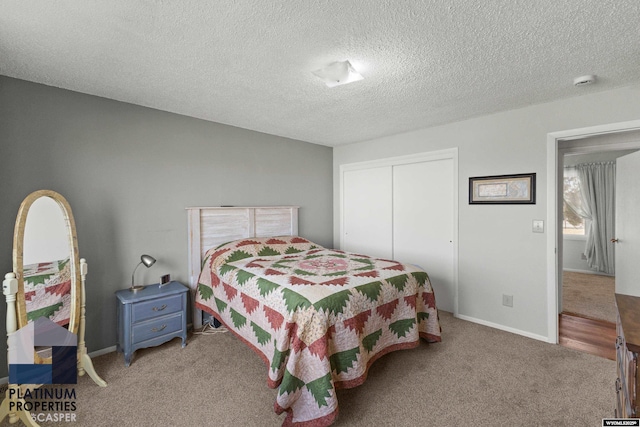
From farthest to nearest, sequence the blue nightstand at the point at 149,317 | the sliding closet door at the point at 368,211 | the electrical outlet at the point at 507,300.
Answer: the sliding closet door at the point at 368,211, the electrical outlet at the point at 507,300, the blue nightstand at the point at 149,317

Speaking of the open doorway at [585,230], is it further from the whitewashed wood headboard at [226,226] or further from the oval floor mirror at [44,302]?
the oval floor mirror at [44,302]

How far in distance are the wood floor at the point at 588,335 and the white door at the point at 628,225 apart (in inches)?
17.2

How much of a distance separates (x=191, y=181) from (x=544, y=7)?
3.14 metres

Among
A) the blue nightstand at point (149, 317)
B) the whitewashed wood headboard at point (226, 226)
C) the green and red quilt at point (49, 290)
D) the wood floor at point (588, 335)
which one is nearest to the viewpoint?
the green and red quilt at point (49, 290)

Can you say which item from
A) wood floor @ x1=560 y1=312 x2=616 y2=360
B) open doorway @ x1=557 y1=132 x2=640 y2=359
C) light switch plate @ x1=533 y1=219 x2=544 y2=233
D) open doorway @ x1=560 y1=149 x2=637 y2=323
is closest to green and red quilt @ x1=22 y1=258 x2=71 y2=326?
light switch plate @ x1=533 y1=219 x2=544 y2=233

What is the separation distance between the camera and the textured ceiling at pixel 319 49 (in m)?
1.46

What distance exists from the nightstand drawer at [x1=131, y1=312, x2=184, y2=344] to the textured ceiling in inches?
78.8

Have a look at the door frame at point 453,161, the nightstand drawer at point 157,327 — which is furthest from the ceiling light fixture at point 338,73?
the nightstand drawer at point 157,327

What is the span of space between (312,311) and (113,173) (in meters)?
2.27

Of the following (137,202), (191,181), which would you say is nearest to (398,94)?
(191,181)

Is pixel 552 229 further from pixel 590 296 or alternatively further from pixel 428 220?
pixel 590 296

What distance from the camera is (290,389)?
1.68 metres

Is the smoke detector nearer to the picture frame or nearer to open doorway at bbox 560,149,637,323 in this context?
the picture frame

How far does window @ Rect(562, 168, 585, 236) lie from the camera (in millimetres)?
5445
